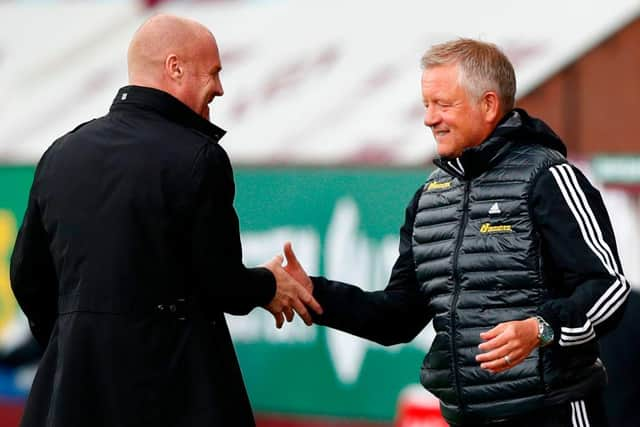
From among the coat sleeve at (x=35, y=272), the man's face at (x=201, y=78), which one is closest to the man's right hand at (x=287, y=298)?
the man's face at (x=201, y=78)

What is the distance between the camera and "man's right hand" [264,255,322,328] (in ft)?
A: 16.8

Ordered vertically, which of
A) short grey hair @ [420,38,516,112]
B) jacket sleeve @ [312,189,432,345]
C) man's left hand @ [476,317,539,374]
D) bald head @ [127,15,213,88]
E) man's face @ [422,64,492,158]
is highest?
bald head @ [127,15,213,88]

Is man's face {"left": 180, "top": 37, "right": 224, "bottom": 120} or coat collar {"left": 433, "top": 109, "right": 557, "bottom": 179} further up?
man's face {"left": 180, "top": 37, "right": 224, "bottom": 120}

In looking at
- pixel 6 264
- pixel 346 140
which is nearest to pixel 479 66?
pixel 346 140

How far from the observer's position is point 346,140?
1150cm

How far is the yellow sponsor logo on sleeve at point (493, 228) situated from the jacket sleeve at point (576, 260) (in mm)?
88

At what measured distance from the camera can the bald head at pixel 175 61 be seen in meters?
4.89

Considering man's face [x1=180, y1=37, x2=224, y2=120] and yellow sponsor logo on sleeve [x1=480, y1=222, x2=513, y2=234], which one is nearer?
yellow sponsor logo on sleeve [x1=480, y1=222, x2=513, y2=234]

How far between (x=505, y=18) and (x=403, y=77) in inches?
33.3

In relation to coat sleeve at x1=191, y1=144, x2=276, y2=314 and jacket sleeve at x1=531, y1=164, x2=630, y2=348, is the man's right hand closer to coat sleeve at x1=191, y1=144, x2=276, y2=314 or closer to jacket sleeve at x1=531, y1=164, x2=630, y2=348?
coat sleeve at x1=191, y1=144, x2=276, y2=314

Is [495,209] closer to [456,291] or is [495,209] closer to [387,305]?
[456,291]

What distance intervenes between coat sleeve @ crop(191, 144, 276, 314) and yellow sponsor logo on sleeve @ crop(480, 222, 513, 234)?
72cm

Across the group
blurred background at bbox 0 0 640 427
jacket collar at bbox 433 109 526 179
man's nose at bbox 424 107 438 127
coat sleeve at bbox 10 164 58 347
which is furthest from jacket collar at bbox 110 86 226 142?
blurred background at bbox 0 0 640 427

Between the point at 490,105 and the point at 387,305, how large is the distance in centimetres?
76
